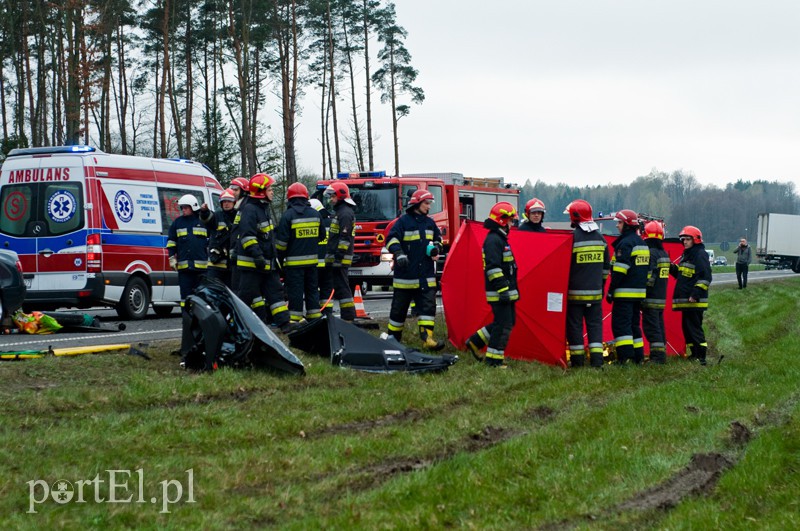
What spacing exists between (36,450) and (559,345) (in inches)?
292

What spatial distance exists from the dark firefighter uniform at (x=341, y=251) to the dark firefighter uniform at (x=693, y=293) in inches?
176

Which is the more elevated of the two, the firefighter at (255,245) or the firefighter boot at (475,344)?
the firefighter at (255,245)

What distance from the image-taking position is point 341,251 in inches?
572

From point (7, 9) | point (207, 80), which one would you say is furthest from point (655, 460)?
point (207, 80)

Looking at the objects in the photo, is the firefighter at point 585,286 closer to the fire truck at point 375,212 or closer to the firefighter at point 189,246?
the firefighter at point 189,246

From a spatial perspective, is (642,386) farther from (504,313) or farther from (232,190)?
(232,190)

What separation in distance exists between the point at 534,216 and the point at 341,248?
3.06 meters

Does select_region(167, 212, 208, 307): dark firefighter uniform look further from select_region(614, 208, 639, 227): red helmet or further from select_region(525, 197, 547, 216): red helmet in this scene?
select_region(614, 208, 639, 227): red helmet

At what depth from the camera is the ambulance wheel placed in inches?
655

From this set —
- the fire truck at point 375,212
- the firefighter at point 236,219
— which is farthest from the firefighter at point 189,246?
the fire truck at point 375,212

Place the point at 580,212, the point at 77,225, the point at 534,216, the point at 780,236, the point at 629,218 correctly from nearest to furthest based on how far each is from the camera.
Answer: the point at 580,212 → the point at 534,216 → the point at 629,218 → the point at 77,225 → the point at 780,236

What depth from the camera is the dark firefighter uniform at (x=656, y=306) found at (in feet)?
43.5

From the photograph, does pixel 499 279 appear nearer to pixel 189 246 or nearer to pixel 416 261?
pixel 416 261

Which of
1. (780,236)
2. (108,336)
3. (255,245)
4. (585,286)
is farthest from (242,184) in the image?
(780,236)
